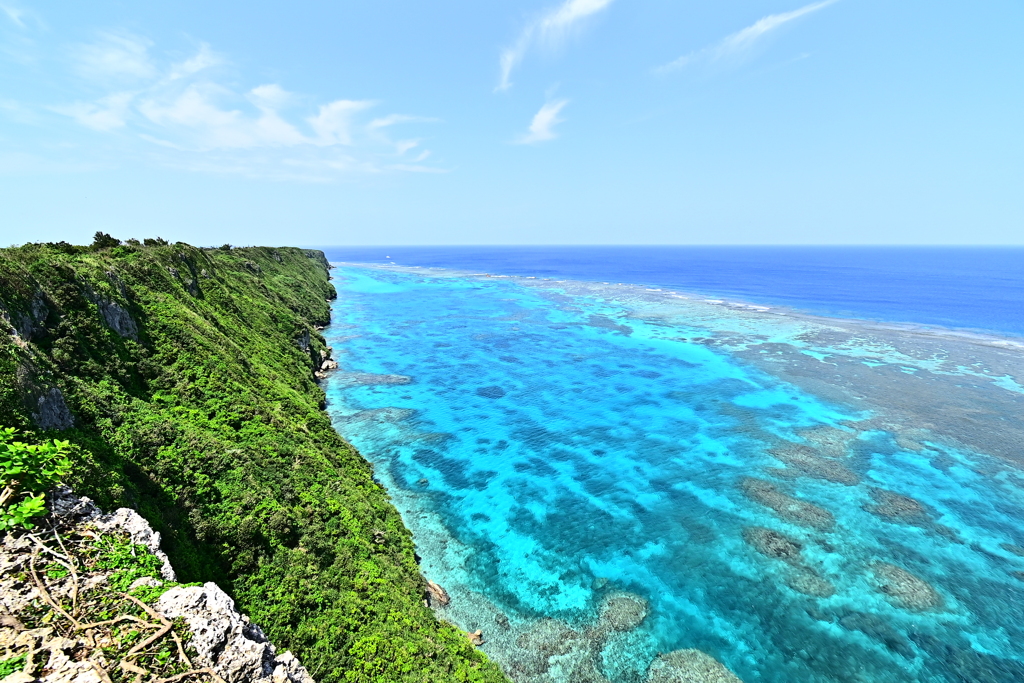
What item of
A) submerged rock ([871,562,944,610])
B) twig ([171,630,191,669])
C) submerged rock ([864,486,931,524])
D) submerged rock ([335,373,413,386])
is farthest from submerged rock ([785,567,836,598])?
submerged rock ([335,373,413,386])

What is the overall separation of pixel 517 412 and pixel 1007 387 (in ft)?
272

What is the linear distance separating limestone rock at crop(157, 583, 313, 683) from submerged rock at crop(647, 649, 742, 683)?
21513 millimetres

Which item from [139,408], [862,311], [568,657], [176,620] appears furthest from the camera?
[862,311]

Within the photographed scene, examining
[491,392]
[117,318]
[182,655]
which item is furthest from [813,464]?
[117,318]

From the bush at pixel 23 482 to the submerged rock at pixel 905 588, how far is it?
151ft

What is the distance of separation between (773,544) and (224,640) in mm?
39046

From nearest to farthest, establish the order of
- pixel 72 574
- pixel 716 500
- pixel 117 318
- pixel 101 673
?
pixel 101 673 < pixel 72 574 < pixel 117 318 < pixel 716 500

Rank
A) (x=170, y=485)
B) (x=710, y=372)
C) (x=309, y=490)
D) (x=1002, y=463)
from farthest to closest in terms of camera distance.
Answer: (x=710, y=372) < (x=1002, y=463) < (x=309, y=490) < (x=170, y=485)

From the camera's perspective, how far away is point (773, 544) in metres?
34.7

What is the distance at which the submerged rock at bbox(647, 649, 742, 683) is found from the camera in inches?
950

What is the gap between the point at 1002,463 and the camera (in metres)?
47.4

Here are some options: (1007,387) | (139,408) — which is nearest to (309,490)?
(139,408)

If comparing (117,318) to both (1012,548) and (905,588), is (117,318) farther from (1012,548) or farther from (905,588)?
(1012,548)

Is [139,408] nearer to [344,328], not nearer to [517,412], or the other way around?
[517,412]
